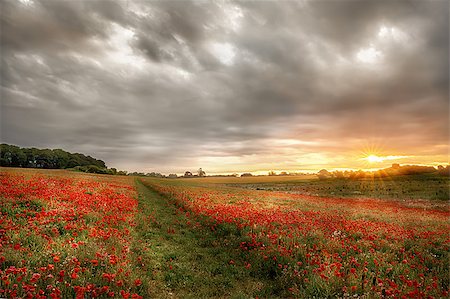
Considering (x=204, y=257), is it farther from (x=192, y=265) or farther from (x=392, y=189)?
(x=392, y=189)

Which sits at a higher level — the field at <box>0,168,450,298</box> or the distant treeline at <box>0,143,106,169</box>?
the distant treeline at <box>0,143,106,169</box>

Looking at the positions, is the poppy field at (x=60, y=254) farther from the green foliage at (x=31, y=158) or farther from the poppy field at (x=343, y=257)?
the green foliage at (x=31, y=158)

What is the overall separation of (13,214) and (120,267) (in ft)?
23.4

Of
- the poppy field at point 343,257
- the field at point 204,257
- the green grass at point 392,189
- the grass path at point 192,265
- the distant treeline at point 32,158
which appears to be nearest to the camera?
the field at point 204,257

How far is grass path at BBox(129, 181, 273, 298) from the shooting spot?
7.52 m

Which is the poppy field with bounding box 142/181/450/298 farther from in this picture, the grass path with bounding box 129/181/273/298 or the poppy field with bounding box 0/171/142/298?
the poppy field with bounding box 0/171/142/298

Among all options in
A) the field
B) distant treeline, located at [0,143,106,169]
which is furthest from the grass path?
distant treeline, located at [0,143,106,169]

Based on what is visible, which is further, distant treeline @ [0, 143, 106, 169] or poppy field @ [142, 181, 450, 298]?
distant treeline @ [0, 143, 106, 169]

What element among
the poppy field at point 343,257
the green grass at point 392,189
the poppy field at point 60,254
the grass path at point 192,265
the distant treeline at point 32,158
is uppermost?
the distant treeline at point 32,158

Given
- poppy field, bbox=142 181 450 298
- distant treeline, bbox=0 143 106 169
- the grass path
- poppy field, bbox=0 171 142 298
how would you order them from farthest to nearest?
1. distant treeline, bbox=0 143 106 169
2. the grass path
3. poppy field, bbox=142 181 450 298
4. poppy field, bbox=0 171 142 298

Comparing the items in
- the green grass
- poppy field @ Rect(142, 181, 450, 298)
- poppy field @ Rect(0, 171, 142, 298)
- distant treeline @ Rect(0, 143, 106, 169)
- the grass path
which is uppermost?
distant treeline @ Rect(0, 143, 106, 169)

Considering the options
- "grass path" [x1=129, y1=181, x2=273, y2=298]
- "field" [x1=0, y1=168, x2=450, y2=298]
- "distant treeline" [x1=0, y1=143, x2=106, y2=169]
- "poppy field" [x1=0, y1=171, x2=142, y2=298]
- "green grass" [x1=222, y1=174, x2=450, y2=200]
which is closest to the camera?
"poppy field" [x1=0, y1=171, x2=142, y2=298]

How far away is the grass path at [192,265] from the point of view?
752 cm

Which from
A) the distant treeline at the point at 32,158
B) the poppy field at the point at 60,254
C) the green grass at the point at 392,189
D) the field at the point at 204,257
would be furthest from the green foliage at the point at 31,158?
the field at the point at 204,257
